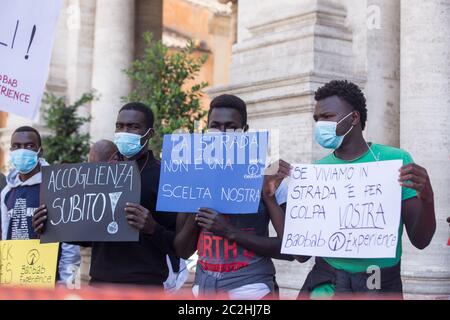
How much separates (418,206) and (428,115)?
4.53m

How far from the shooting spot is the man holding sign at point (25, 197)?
5.92m

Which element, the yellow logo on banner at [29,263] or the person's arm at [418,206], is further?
the yellow logo on banner at [29,263]

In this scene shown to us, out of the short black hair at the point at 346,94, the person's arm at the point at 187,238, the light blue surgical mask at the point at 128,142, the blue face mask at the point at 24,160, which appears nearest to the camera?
the short black hair at the point at 346,94

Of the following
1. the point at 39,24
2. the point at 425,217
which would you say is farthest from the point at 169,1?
the point at 425,217

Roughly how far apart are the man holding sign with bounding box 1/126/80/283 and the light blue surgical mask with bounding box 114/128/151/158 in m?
1.11

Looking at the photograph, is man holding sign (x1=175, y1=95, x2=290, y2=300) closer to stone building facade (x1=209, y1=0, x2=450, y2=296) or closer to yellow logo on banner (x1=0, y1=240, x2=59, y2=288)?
yellow logo on banner (x1=0, y1=240, x2=59, y2=288)

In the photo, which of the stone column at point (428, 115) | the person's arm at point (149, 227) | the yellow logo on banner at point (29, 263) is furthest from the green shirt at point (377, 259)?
the stone column at point (428, 115)

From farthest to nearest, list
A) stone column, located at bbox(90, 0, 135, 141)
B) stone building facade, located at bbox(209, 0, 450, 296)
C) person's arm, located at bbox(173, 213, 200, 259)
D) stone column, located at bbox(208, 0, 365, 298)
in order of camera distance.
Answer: stone column, located at bbox(90, 0, 135, 141)
stone column, located at bbox(208, 0, 365, 298)
stone building facade, located at bbox(209, 0, 450, 296)
person's arm, located at bbox(173, 213, 200, 259)

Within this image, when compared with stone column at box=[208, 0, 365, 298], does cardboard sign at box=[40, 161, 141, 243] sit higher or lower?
lower

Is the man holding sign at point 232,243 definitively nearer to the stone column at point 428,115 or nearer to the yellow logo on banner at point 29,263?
the yellow logo on banner at point 29,263

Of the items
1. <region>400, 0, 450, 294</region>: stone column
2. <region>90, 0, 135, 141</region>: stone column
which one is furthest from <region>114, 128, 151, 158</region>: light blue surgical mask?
<region>90, 0, 135, 141</region>: stone column

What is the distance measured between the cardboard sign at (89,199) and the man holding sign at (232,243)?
41cm

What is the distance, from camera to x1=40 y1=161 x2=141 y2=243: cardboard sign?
4.90 metres

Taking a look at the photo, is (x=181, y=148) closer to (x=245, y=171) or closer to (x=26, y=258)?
(x=245, y=171)
